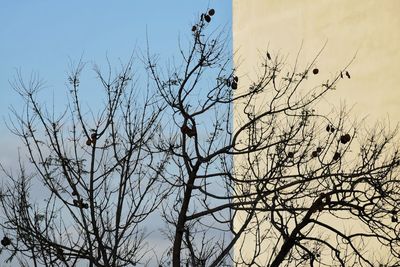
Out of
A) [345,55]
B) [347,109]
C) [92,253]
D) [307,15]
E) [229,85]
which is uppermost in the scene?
[307,15]

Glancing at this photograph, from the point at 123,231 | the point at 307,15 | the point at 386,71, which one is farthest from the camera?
the point at 307,15

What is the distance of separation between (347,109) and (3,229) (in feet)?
18.6

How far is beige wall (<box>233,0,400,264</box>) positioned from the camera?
37.3 feet

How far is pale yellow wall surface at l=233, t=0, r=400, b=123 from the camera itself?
11.4 m

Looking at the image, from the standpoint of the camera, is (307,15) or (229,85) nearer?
(229,85)

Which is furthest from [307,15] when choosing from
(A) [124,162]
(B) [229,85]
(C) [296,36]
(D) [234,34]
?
(A) [124,162]

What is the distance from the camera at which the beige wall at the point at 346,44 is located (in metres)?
11.4

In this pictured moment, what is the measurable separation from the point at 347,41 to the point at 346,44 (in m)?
0.04

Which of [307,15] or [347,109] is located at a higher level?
[307,15]

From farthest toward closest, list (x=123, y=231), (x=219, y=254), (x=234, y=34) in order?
1. (x=234, y=34)
2. (x=219, y=254)
3. (x=123, y=231)

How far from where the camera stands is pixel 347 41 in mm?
11859

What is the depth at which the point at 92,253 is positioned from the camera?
23.2 ft

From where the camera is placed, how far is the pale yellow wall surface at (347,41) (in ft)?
37.3

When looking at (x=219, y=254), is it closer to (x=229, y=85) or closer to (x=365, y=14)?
(x=229, y=85)
